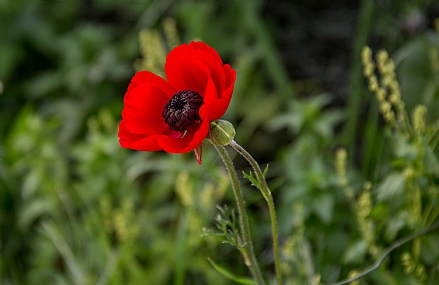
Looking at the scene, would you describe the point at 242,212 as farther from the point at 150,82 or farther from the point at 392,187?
the point at 392,187

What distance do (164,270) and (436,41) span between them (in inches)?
29.5

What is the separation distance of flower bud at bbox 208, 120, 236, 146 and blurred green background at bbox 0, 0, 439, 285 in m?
0.24

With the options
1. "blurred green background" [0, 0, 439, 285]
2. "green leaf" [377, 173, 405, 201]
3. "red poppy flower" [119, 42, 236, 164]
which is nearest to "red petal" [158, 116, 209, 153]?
"red poppy flower" [119, 42, 236, 164]

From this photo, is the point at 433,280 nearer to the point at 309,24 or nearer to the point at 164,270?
the point at 164,270

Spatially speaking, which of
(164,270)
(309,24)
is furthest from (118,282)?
(309,24)

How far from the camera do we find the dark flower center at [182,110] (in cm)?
52

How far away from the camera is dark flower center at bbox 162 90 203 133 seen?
518mm

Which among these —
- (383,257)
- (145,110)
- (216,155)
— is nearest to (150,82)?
(145,110)

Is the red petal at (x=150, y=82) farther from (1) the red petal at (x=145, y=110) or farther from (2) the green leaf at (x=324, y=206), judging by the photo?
(2) the green leaf at (x=324, y=206)

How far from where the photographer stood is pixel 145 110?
1.80 ft

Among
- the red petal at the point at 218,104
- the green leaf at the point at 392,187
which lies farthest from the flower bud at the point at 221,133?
the green leaf at the point at 392,187

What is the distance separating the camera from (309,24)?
5.39 feet

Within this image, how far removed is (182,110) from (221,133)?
0.06 metres

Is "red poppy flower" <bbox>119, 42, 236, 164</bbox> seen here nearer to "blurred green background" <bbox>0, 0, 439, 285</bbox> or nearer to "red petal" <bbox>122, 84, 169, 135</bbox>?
"red petal" <bbox>122, 84, 169, 135</bbox>
